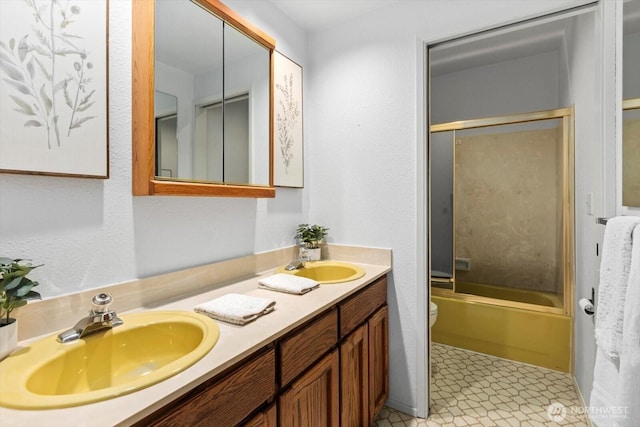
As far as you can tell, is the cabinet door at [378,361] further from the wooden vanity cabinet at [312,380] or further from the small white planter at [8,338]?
the small white planter at [8,338]

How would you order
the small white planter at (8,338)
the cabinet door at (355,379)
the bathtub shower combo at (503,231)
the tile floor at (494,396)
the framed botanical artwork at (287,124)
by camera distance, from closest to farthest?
the small white planter at (8,338) → the cabinet door at (355,379) → the tile floor at (494,396) → the framed botanical artwork at (287,124) → the bathtub shower combo at (503,231)

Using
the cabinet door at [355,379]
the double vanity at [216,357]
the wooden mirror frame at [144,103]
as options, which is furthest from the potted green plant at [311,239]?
the wooden mirror frame at [144,103]

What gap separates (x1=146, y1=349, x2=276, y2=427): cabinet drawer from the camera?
67cm

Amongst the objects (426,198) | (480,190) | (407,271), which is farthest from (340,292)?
(480,190)

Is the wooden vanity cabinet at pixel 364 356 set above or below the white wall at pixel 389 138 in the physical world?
below

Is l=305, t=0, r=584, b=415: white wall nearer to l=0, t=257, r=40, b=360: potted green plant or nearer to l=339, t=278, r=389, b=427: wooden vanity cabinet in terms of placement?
l=339, t=278, r=389, b=427: wooden vanity cabinet

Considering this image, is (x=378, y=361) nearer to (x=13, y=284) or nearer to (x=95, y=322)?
(x=95, y=322)

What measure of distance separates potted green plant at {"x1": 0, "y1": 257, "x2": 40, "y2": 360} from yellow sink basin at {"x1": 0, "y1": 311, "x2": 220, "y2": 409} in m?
0.04

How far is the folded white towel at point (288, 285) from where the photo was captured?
4.32 feet

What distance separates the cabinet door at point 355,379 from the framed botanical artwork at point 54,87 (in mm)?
1153

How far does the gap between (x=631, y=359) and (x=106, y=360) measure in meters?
1.39

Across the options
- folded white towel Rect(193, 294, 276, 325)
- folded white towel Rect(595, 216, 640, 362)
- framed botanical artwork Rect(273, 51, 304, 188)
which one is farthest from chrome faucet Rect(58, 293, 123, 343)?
folded white towel Rect(595, 216, 640, 362)

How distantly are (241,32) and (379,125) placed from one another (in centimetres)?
88

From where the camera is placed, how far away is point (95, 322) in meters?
0.90
